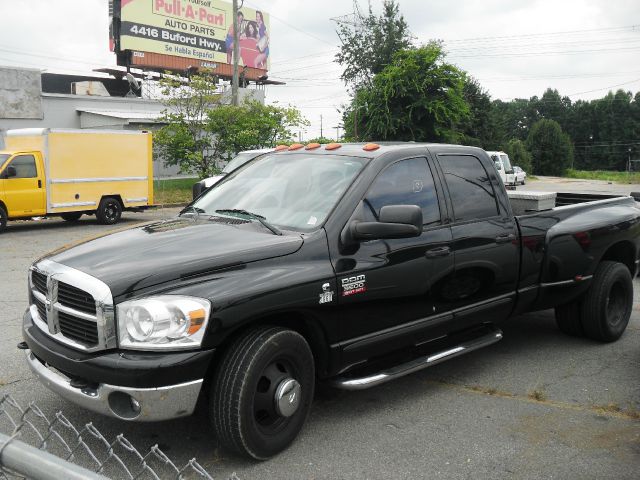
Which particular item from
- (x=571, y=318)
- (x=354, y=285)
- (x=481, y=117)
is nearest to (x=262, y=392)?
(x=354, y=285)

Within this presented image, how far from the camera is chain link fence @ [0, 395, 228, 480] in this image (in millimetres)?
1731

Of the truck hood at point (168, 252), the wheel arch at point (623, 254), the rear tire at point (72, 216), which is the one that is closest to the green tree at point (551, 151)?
the rear tire at point (72, 216)

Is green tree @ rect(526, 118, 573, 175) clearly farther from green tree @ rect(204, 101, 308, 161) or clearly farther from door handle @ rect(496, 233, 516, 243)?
door handle @ rect(496, 233, 516, 243)

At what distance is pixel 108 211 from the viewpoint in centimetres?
1677

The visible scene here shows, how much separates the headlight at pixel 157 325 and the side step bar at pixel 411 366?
1.10m

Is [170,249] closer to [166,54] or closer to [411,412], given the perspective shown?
[411,412]

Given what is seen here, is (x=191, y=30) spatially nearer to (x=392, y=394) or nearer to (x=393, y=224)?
(x=392, y=394)

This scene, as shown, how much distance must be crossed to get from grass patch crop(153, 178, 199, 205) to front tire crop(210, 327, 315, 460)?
18737mm

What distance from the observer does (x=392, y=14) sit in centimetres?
4250

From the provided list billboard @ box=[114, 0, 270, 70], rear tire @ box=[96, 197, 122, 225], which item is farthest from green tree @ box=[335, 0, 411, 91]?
rear tire @ box=[96, 197, 122, 225]

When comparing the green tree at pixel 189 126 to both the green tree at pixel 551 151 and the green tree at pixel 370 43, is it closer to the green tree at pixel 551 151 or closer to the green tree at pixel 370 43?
the green tree at pixel 370 43

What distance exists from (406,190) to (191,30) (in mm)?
40499

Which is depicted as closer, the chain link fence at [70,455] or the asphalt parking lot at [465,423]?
the chain link fence at [70,455]

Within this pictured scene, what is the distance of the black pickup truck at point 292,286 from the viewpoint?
3.24 m
